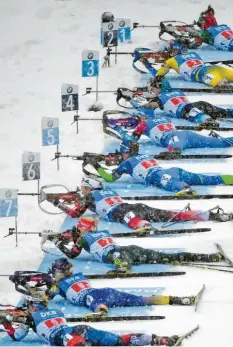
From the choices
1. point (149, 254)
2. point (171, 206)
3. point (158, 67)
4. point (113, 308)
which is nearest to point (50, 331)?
point (113, 308)

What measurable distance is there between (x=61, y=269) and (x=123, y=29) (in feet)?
29.3

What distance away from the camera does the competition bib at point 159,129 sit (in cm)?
2473

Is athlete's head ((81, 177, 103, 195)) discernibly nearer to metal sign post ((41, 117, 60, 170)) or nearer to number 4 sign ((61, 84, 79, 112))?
metal sign post ((41, 117, 60, 170))

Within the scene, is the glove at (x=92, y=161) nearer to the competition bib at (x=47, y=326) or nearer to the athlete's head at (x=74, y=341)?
the competition bib at (x=47, y=326)

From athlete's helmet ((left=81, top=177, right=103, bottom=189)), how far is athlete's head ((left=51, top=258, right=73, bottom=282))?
260 centimetres

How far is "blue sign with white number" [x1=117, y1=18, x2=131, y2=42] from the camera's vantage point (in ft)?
92.8

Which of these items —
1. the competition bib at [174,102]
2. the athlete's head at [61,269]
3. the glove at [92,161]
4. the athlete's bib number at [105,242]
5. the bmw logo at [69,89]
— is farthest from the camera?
the competition bib at [174,102]

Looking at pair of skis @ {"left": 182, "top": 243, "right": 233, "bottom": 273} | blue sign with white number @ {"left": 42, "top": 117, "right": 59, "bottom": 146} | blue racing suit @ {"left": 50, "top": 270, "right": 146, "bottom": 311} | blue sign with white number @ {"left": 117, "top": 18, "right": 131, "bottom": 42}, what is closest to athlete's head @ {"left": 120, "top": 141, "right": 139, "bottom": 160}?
blue sign with white number @ {"left": 42, "top": 117, "right": 59, "bottom": 146}

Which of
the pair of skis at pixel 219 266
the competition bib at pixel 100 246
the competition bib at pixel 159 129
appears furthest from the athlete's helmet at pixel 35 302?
the competition bib at pixel 159 129

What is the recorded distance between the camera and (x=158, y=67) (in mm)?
29500

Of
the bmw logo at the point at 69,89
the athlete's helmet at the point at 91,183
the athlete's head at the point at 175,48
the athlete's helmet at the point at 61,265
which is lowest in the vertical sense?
the athlete's helmet at the point at 61,265

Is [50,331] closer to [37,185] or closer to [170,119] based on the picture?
[37,185]

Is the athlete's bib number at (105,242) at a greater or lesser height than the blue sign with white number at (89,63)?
lesser

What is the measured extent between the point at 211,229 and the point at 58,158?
4.05 metres
